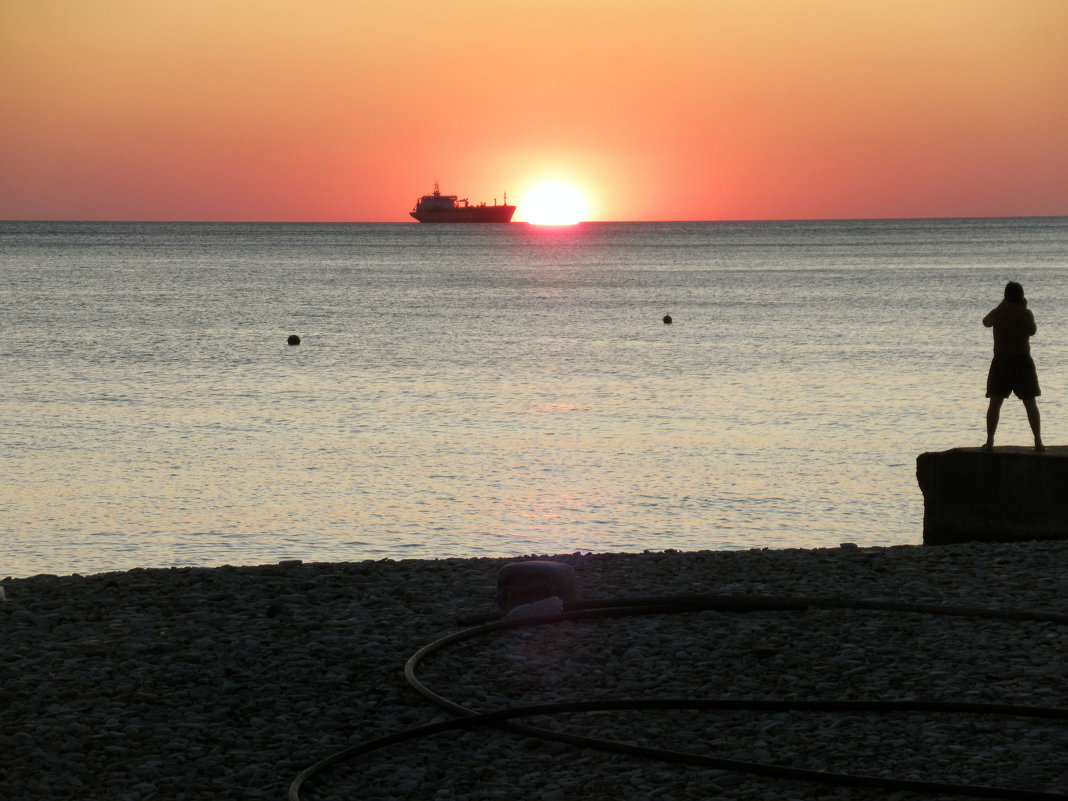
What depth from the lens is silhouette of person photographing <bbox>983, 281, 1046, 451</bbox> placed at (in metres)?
12.9

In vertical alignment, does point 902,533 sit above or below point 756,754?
below

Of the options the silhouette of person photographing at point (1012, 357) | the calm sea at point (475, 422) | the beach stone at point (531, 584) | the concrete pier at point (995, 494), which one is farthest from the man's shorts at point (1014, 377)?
the beach stone at point (531, 584)

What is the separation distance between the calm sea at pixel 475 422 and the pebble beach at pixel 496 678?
597 centimetres

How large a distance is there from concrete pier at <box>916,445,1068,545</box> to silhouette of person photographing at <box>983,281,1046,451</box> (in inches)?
22.1

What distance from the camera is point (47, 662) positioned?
755 cm

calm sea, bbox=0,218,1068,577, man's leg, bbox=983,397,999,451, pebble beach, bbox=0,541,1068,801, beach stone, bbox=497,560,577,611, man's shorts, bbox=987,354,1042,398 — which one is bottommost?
calm sea, bbox=0,218,1068,577

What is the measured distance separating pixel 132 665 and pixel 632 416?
2123cm

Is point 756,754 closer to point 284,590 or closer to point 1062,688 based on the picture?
point 1062,688

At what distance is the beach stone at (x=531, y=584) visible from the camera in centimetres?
874

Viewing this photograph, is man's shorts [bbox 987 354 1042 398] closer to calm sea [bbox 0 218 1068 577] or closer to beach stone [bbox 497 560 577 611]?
calm sea [bbox 0 218 1068 577]

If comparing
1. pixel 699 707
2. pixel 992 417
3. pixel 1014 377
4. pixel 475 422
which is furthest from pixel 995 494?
pixel 475 422

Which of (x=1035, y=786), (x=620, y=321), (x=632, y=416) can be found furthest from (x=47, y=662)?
(x=620, y=321)

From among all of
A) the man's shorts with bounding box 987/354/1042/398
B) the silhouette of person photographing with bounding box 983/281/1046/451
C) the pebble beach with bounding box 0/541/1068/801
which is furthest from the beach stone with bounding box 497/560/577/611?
the man's shorts with bounding box 987/354/1042/398

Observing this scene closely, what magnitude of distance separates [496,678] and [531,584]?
151 centimetres
